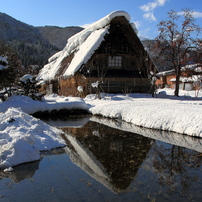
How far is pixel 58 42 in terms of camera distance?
119m

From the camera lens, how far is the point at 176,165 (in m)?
5.07

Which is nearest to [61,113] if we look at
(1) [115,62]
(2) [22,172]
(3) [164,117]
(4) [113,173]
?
(3) [164,117]

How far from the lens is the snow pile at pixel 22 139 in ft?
16.5

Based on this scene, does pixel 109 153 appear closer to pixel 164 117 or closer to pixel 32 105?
pixel 164 117

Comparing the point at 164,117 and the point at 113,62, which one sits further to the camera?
the point at 113,62

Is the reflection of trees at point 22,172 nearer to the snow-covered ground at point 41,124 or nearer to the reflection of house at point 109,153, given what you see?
the snow-covered ground at point 41,124

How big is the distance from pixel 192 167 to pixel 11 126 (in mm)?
4758

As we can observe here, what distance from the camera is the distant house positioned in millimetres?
19562

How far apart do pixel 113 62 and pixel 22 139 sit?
16396mm

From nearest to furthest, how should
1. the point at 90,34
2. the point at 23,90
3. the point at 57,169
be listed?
the point at 57,169 < the point at 23,90 < the point at 90,34

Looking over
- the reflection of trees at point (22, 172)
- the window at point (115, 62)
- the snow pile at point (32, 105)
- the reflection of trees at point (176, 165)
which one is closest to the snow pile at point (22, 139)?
the reflection of trees at point (22, 172)

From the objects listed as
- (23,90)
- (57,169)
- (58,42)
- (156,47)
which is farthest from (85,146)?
(58,42)

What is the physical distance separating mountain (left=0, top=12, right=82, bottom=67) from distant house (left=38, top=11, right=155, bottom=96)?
60.2 metres

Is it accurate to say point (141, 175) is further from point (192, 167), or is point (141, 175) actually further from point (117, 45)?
point (117, 45)
